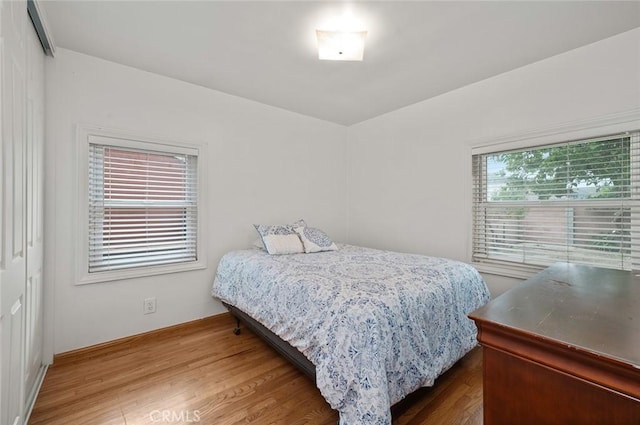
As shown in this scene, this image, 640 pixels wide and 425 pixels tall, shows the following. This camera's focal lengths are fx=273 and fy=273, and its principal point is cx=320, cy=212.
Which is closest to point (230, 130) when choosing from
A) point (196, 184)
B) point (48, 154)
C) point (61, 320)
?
point (196, 184)

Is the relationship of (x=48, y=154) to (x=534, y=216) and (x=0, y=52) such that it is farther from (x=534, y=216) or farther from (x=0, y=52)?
(x=534, y=216)

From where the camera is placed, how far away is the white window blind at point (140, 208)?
229 cm

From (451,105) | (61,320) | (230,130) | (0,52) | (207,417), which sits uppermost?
(451,105)

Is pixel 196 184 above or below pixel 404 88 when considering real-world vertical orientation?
below

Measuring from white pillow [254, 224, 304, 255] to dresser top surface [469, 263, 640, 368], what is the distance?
1.88m

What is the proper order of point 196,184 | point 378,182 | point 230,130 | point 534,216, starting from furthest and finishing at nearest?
point 378,182 < point 230,130 < point 196,184 < point 534,216

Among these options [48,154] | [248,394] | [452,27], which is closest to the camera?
[248,394]

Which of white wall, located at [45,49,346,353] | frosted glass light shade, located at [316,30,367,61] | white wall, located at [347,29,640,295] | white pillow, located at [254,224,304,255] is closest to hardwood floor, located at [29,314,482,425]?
white wall, located at [45,49,346,353]

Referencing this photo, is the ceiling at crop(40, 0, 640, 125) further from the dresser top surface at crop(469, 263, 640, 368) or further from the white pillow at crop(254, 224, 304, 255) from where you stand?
the dresser top surface at crop(469, 263, 640, 368)

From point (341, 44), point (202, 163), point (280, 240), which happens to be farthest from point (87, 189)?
point (341, 44)

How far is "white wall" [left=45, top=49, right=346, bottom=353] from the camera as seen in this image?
6.97 ft

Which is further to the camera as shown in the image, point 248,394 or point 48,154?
point 48,154

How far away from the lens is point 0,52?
37.5 inches

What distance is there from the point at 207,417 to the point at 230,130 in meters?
2.54
